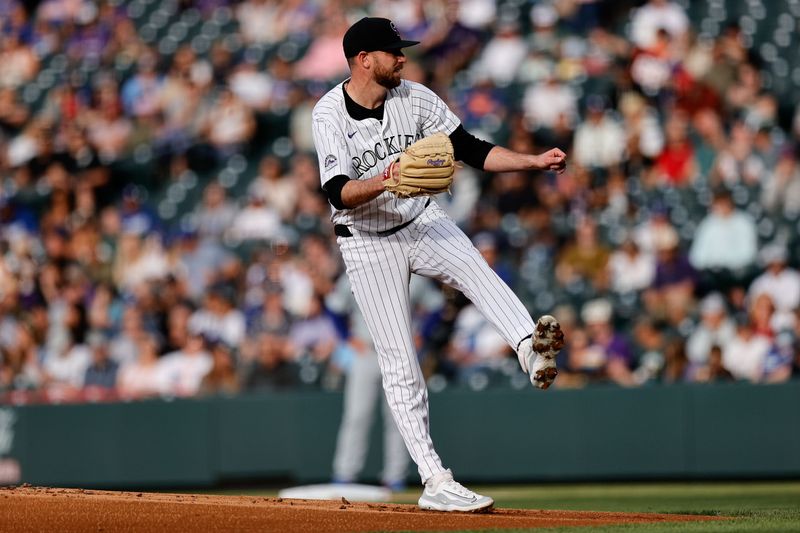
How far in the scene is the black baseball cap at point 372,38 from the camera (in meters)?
5.78

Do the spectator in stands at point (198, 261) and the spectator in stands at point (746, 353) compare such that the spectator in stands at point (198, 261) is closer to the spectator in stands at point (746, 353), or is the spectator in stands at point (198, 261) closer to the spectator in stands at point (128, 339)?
the spectator in stands at point (128, 339)

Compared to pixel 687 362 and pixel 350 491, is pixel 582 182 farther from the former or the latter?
pixel 350 491

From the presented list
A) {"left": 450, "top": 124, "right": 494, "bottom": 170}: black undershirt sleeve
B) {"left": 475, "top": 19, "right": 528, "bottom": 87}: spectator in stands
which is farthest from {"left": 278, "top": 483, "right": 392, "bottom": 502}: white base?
{"left": 475, "top": 19, "right": 528, "bottom": 87}: spectator in stands

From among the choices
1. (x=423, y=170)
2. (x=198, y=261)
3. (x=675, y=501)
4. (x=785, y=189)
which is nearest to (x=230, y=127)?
(x=198, y=261)

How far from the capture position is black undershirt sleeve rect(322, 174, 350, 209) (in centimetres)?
558

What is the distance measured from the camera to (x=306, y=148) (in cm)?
1388

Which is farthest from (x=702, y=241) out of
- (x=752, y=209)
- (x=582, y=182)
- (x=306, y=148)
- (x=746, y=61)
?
(x=306, y=148)

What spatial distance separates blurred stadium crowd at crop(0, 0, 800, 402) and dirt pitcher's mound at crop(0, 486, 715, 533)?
4.29 m

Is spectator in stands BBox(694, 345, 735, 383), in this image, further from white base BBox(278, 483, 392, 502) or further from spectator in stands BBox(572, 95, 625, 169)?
white base BBox(278, 483, 392, 502)

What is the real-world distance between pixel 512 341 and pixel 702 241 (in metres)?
5.82

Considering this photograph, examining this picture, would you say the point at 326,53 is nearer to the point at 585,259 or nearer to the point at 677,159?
the point at 677,159

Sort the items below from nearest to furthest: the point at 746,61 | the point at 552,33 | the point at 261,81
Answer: the point at 746,61 < the point at 552,33 < the point at 261,81

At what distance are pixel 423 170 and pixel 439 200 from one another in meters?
6.48

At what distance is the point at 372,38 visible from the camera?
5.78 m
